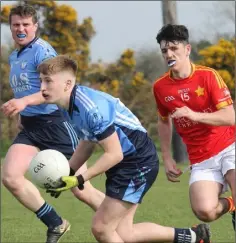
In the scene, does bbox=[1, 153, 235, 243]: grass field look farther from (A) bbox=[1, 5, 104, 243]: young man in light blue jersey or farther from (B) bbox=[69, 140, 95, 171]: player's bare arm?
(B) bbox=[69, 140, 95, 171]: player's bare arm

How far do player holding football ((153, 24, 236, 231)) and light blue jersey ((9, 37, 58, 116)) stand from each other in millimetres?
1323

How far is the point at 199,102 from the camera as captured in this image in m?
7.35

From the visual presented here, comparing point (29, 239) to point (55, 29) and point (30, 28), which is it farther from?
point (55, 29)

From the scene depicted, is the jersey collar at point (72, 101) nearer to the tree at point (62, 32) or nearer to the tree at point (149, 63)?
the tree at point (62, 32)

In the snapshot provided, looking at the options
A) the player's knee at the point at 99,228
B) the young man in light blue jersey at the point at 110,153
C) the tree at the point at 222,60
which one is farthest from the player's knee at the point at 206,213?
the tree at the point at 222,60

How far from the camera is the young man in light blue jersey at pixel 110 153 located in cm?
629

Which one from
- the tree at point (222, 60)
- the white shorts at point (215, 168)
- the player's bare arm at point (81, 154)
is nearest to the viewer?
the player's bare arm at point (81, 154)

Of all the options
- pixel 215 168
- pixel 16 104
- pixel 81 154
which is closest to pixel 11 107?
pixel 16 104

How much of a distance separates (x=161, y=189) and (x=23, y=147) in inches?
289

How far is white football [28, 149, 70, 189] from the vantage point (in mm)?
6297

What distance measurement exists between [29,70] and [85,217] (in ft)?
11.6

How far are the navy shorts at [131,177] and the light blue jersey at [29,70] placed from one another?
1843 millimetres

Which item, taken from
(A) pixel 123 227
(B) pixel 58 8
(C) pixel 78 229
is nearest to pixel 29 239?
(C) pixel 78 229

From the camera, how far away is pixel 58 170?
249 inches
